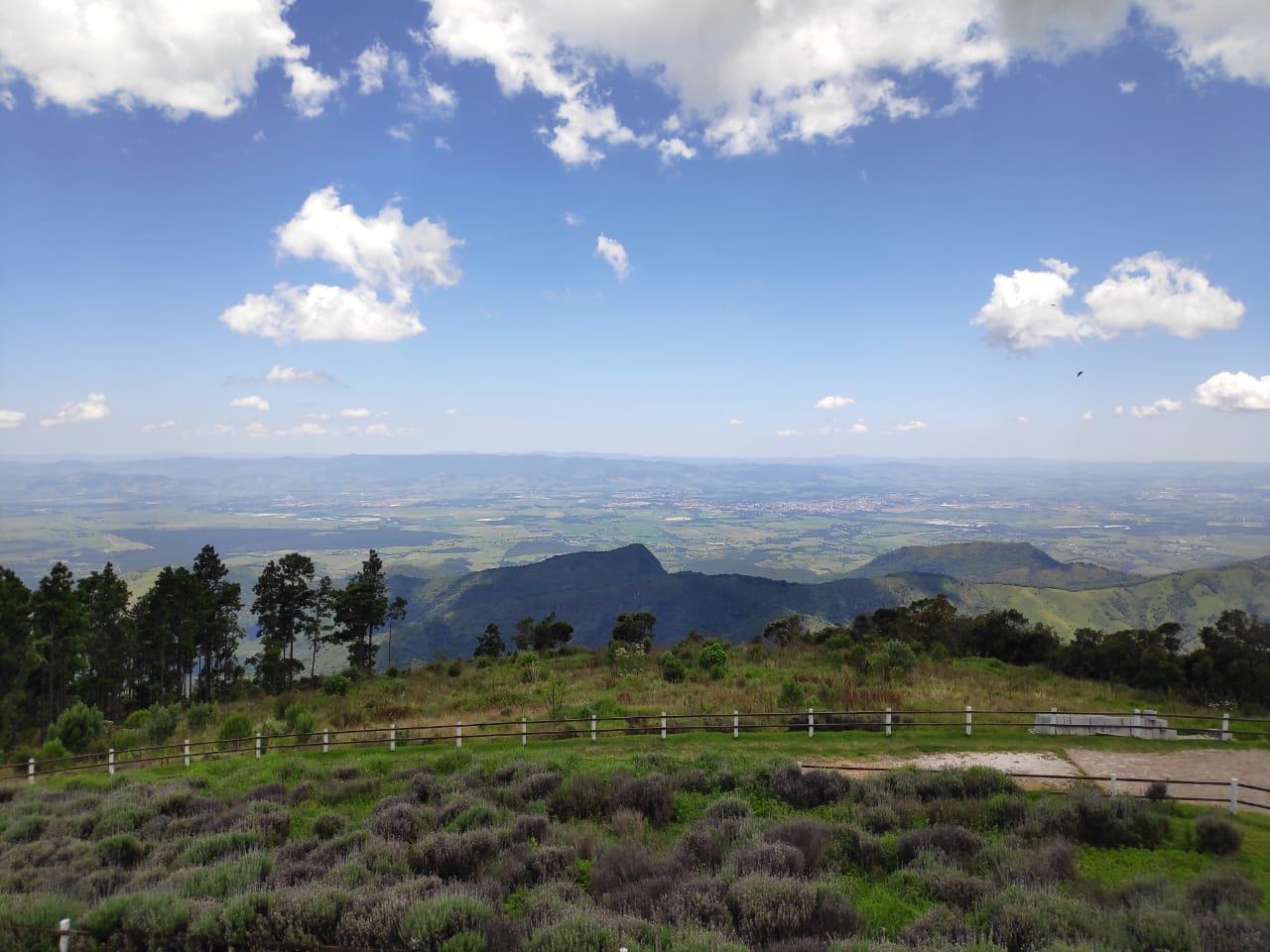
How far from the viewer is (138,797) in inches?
511

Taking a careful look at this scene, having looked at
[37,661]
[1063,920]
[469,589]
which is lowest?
[469,589]

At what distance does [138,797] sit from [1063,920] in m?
→ 16.3

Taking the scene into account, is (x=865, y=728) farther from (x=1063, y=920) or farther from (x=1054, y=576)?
(x=1054, y=576)

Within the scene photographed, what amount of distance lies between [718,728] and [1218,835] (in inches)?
404

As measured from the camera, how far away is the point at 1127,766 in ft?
44.5

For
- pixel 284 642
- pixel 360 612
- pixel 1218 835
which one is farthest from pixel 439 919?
pixel 284 642

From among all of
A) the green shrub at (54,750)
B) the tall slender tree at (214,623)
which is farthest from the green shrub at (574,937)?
the tall slender tree at (214,623)

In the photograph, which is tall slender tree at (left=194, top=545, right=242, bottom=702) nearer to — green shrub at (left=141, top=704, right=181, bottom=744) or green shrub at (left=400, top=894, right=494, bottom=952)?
green shrub at (left=141, top=704, right=181, bottom=744)

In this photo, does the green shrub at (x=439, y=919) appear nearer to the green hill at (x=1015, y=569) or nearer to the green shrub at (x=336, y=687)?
the green shrub at (x=336, y=687)

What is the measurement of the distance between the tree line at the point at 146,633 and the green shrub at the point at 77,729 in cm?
1820

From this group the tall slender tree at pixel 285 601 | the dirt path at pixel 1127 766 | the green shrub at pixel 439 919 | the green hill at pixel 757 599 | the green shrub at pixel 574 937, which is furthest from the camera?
the green hill at pixel 757 599

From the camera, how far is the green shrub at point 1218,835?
9.02 meters

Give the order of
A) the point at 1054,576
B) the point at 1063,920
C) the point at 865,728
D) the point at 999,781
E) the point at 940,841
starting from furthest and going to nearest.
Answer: the point at 1054,576 → the point at 865,728 → the point at 999,781 → the point at 940,841 → the point at 1063,920

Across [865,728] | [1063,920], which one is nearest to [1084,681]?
[865,728]
